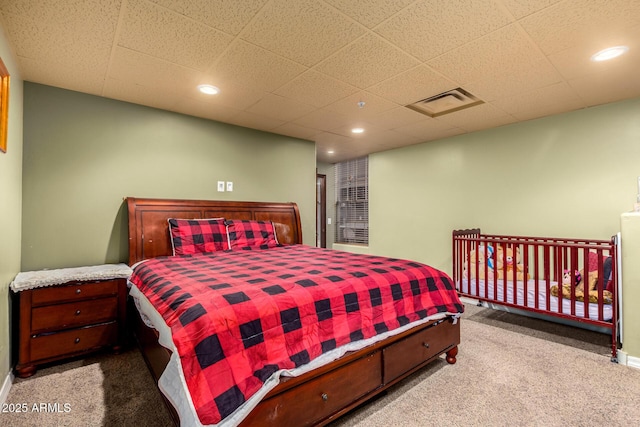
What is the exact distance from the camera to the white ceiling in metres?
1.78

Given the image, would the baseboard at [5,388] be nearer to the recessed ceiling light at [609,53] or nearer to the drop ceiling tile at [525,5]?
the drop ceiling tile at [525,5]

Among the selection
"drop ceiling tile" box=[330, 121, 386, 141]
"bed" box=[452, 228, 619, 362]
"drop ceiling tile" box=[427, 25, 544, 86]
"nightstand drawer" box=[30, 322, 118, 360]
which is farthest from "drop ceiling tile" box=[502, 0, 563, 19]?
"nightstand drawer" box=[30, 322, 118, 360]

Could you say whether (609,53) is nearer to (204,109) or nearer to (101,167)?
(204,109)

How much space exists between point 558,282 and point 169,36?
12.5 ft

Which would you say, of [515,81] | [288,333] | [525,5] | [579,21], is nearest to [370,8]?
[525,5]

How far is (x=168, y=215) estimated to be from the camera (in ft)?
10.8

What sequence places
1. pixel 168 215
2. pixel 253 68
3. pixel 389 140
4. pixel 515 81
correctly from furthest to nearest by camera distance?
pixel 389 140 < pixel 168 215 < pixel 515 81 < pixel 253 68

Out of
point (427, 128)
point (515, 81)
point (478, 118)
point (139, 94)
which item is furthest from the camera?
point (427, 128)

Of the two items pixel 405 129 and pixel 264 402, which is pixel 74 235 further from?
pixel 405 129

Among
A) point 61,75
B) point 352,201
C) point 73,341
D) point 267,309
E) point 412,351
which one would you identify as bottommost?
point 73,341

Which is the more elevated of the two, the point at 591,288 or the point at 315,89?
the point at 315,89

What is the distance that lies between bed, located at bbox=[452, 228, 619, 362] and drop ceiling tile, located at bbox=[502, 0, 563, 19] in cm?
195

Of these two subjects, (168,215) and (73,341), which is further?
(168,215)

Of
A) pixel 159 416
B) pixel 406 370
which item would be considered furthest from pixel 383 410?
pixel 159 416
